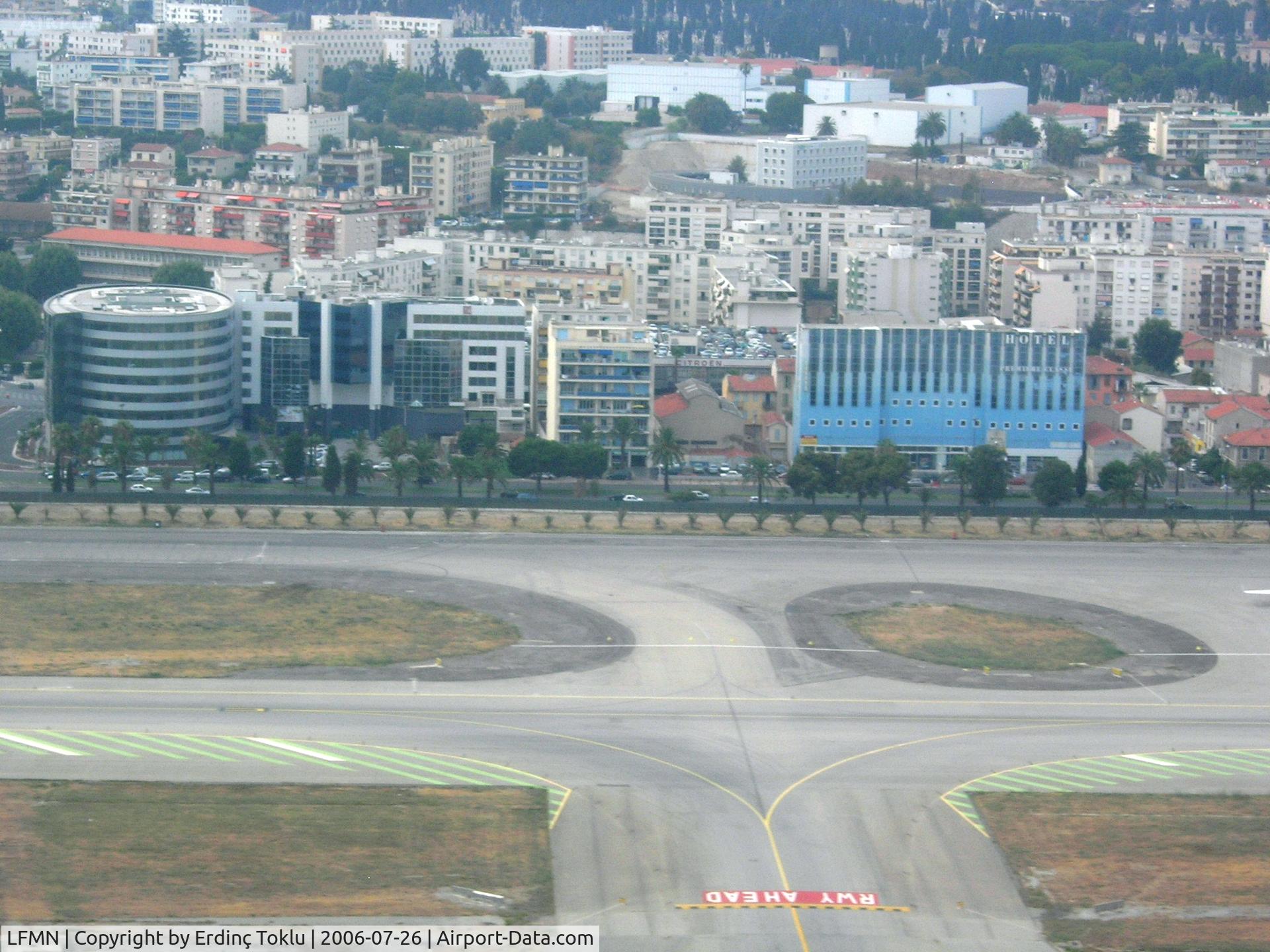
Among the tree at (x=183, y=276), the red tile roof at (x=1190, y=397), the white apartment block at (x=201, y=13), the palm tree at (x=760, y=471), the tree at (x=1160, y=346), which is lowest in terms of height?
the palm tree at (x=760, y=471)

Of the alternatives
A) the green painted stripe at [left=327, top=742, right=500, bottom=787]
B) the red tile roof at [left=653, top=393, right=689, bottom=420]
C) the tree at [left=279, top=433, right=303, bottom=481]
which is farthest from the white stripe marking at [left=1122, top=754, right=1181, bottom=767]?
the red tile roof at [left=653, top=393, right=689, bottom=420]

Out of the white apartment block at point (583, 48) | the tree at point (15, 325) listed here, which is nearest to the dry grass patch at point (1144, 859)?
the tree at point (15, 325)

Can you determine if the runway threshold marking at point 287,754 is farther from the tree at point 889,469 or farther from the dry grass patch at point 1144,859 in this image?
the tree at point 889,469

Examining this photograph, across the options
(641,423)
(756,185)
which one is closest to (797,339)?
(641,423)

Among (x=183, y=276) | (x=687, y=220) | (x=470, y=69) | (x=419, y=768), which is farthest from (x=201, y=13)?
(x=419, y=768)

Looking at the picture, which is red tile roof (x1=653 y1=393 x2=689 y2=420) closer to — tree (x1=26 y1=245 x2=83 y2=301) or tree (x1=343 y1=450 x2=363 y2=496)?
tree (x1=343 y1=450 x2=363 y2=496)

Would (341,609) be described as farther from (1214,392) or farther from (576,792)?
(1214,392)
